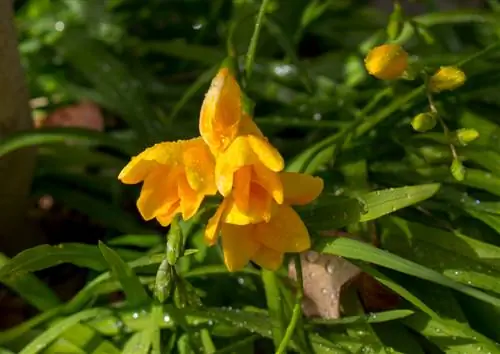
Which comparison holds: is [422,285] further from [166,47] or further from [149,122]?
[166,47]

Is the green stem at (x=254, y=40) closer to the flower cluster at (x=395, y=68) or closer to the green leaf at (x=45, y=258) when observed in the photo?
the flower cluster at (x=395, y=68)

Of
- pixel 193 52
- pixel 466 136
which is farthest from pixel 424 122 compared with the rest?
pixel 193 52

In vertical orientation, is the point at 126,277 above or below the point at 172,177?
below

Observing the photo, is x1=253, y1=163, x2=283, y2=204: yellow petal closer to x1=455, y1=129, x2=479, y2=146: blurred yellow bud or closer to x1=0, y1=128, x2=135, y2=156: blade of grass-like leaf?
x1=455, y1=129, x2=479, y2=146: blurred yellow bud

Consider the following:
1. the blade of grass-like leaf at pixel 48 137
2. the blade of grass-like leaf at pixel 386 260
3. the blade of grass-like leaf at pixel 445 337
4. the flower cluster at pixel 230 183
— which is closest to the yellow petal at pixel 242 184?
the flower cluster at pixel 230 183

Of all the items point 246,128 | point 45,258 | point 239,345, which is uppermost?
point 246,128

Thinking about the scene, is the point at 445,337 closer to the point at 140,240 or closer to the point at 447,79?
the point at 447,79

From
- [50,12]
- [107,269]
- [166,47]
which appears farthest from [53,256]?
[50,12]
